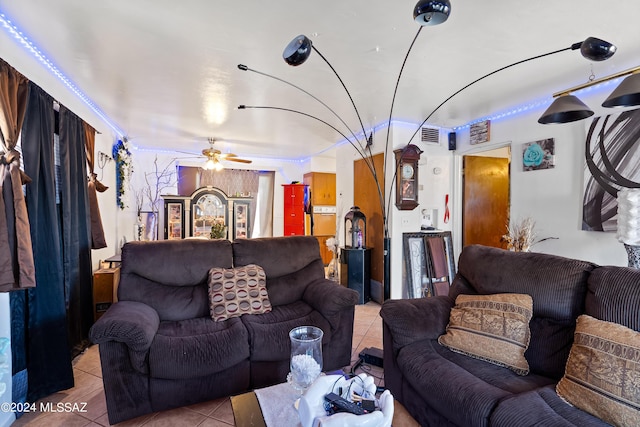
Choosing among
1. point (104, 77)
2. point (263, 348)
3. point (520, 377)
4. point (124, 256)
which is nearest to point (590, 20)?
point (520, 377)

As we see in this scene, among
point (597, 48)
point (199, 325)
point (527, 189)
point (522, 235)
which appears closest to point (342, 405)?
point (199, 325)

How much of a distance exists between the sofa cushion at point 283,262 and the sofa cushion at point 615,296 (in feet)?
6.01

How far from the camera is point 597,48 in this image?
4.84 ft

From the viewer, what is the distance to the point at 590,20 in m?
1.84

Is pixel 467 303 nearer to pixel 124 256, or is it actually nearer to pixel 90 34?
pixel 124 256

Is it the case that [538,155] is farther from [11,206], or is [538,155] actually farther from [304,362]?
[11,206]

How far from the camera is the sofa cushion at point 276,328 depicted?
1.98 m

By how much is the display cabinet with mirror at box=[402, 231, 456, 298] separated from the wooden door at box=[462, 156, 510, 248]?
0.46m

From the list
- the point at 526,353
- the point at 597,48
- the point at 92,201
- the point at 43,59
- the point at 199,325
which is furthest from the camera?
the point at 92,201

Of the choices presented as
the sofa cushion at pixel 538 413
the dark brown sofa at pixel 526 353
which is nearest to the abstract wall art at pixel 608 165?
the dark brown sofa at pixel 526 353

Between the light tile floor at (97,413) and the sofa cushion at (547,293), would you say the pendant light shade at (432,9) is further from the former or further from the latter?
the light tile floor at (97,413)

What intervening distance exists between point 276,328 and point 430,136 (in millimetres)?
3308

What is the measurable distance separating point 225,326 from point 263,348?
0.33 m

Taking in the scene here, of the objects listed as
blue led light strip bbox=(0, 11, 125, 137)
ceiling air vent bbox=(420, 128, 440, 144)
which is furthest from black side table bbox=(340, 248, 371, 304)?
blue led light strip bbox=(0, 11, 125, 137)
